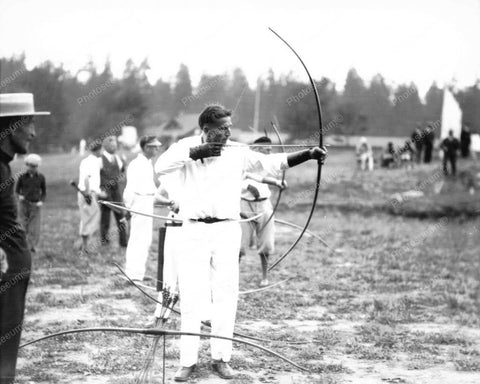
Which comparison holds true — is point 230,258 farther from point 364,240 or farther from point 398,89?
point 398,89

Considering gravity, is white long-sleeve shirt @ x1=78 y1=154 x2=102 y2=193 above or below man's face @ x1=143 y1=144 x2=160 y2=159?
below

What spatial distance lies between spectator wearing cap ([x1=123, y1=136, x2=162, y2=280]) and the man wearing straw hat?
5261 mm

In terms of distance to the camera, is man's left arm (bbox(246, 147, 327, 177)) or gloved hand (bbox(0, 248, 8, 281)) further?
man's left arm (bbox(246, 147, 327, 177))

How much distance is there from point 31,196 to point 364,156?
22.0 metres

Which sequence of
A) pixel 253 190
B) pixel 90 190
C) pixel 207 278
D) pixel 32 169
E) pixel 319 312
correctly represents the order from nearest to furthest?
pixel 207 278, pixel 319 312, pixel 253 190, pixel 90 190, pixel 32 169

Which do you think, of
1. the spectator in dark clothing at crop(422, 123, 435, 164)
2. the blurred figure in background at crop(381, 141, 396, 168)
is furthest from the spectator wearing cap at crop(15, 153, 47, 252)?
the blurred figure in background at crop(381, 141, 396, 168)

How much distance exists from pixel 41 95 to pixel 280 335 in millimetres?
40321

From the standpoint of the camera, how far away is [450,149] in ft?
89.2

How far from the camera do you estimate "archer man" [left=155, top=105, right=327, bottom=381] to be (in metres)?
6.15

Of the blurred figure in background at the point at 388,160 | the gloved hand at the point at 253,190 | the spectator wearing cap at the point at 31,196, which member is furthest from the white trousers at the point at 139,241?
the blurred figure in background at the point at 388,160

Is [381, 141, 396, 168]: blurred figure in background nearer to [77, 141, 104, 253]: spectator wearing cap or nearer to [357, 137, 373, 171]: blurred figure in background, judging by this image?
[357, 137, 373, 171]: blurred figure in background

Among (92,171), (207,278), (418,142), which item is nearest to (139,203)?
(92,171)

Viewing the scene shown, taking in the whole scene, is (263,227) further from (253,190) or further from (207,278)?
(207,278)

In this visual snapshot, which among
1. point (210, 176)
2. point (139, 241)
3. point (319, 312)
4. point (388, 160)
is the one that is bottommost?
point (319, 312)
